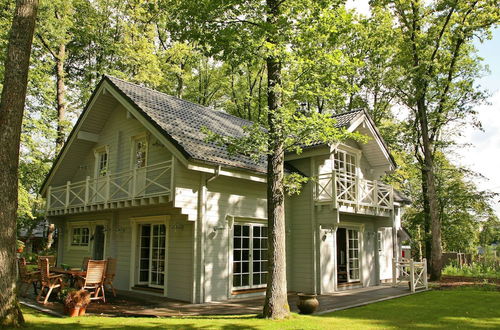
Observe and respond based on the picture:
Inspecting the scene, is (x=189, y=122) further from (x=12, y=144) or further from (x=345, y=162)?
(x=345, y=162)

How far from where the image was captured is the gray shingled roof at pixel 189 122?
1112 centimetres

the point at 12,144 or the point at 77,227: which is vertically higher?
the point at 12,144

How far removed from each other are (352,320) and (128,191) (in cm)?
774

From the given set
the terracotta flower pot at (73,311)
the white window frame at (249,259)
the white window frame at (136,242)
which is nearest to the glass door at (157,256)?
the white window frame at (136,242)

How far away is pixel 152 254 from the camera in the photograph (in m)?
12.7

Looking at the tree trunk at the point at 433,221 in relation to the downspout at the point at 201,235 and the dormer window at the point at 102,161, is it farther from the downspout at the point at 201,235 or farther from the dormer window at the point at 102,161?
the dormer window at the point at 102,161

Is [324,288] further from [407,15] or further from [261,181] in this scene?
[407,15]

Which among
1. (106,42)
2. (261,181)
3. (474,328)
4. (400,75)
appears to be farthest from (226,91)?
(474,328)

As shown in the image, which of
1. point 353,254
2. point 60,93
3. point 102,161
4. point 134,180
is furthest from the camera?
point 60,93

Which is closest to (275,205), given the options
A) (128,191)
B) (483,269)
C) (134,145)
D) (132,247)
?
(128,191)

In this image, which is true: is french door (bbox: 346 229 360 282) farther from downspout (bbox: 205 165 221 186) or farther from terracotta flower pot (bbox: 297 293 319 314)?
downspout (bbox: 205 165 221 186)

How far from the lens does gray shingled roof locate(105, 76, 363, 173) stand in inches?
438

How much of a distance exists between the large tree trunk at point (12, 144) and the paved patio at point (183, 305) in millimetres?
2391

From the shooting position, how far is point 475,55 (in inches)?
819
